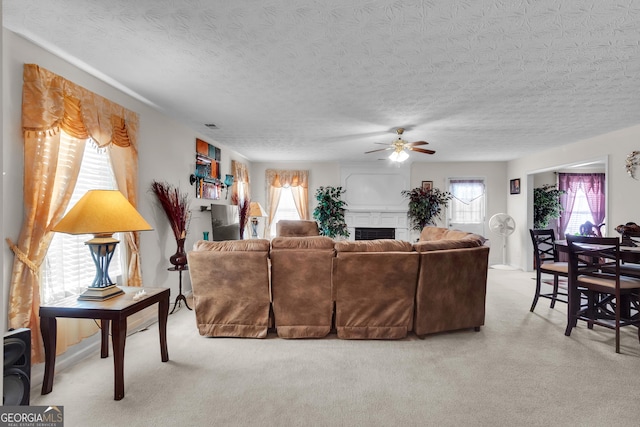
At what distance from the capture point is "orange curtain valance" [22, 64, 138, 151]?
2115 millimetres

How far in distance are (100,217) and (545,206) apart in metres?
7.43

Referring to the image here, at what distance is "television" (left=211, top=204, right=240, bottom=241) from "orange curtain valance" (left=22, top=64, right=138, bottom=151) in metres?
1.85

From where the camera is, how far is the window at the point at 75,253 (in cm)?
233

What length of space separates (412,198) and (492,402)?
5413 mm

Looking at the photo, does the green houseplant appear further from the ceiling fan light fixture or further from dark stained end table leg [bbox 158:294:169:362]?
dark stained end table leg [bbox 158:294:169:362]

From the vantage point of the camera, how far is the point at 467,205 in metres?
7.19

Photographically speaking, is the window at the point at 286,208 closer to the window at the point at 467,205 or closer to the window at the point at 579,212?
the window at the point at 467,205

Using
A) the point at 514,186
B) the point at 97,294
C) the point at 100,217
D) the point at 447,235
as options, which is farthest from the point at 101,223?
the point at 514,186

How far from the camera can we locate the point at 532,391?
2098 millimetres

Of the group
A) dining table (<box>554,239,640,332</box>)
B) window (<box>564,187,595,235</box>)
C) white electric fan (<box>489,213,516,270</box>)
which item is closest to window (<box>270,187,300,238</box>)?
white electric fan (<box>489,213,516,270</box>)

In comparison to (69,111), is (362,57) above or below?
above

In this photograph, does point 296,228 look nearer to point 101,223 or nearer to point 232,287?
point 232,287

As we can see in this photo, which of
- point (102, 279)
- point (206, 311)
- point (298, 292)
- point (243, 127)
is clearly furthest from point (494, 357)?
point (243, 127)

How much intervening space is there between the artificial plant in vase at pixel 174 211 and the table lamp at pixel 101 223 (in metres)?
1.29
